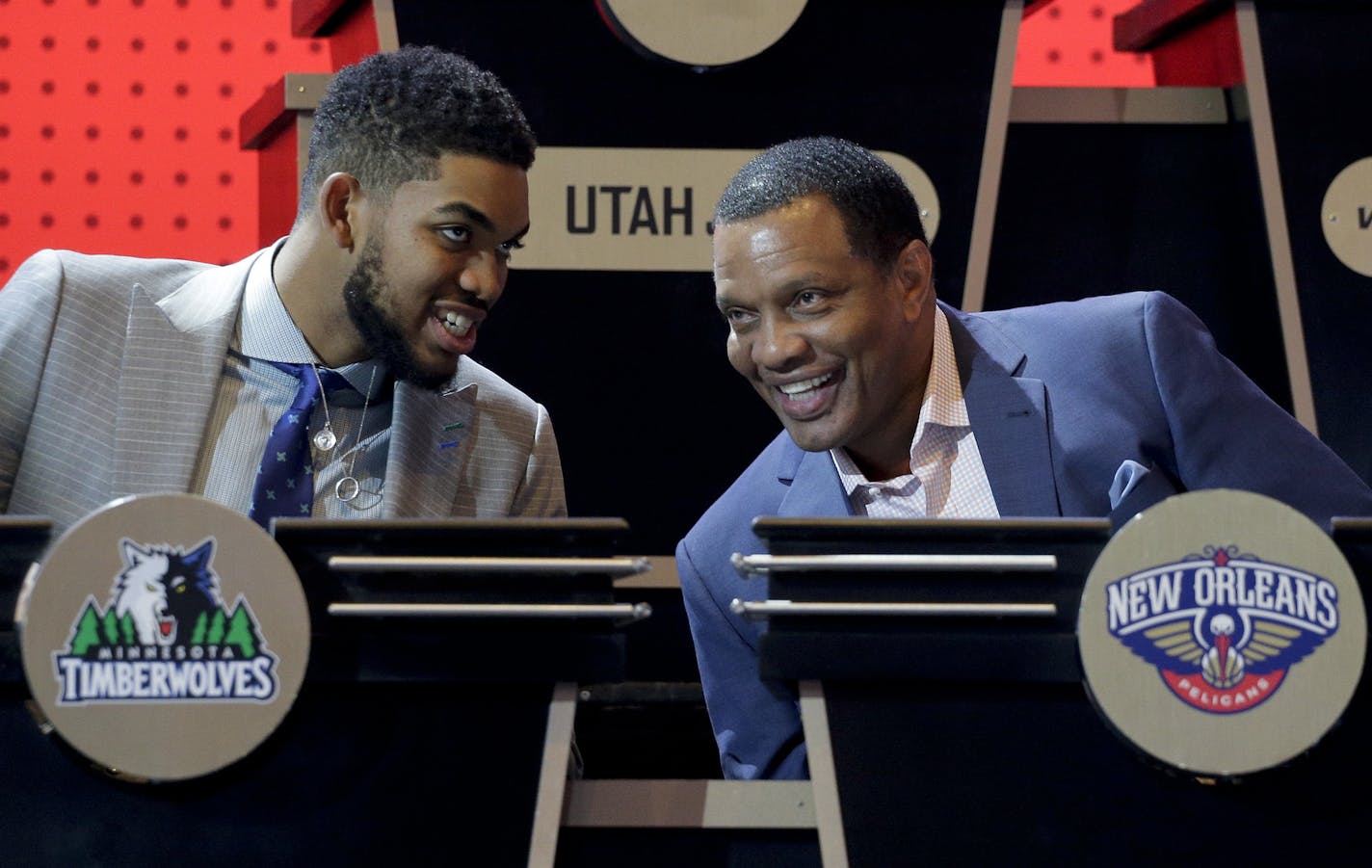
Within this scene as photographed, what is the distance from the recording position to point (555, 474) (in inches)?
86.7

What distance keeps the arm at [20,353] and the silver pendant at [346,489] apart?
36 centimetres

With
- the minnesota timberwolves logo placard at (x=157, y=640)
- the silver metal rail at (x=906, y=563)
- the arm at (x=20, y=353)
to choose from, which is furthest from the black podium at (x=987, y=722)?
the arm at (x=20, y=353)

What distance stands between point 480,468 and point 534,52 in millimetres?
680

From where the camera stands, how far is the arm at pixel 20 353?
1.89 m

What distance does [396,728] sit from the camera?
112 cm

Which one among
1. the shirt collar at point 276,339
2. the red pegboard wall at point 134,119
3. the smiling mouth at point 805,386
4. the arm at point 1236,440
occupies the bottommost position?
the arm at point 1236,440

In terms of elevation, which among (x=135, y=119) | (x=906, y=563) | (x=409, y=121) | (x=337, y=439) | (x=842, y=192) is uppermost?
(x=135, y=119)

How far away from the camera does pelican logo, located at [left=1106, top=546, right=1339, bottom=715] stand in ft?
3.59

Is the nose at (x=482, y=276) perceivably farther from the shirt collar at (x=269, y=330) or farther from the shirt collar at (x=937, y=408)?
the shirt collar at (x=937, y=408)

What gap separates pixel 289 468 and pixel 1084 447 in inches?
36.7

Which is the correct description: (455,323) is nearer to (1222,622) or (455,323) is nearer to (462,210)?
(462,210)

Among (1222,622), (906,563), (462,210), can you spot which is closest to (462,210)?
(462,210)

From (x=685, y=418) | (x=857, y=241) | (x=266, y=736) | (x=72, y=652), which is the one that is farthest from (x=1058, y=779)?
(x=685, y=418)

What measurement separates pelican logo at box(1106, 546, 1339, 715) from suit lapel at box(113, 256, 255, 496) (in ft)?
3.88
